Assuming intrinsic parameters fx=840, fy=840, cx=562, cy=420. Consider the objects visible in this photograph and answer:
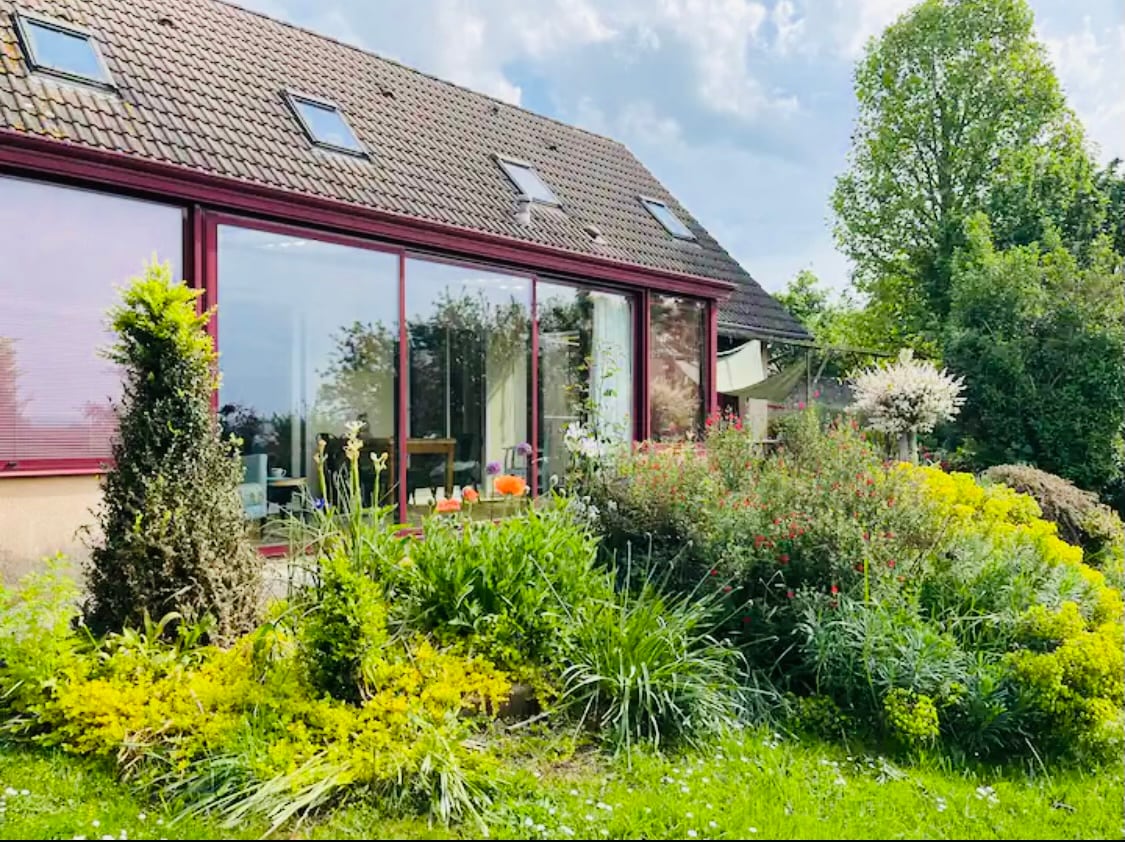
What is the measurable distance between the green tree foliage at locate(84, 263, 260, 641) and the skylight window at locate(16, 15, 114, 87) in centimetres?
334

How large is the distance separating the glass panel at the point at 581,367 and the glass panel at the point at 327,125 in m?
2.41

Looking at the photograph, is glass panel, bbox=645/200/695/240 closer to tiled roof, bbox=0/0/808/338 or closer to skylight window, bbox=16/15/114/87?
tiled roof, bbox=0/0/808/338

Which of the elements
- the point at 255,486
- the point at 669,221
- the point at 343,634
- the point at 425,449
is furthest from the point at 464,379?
the point at 669,221

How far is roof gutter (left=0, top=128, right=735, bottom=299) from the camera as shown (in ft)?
18.0

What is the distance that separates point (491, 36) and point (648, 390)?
4.92 metres

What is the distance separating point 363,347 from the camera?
745 cm

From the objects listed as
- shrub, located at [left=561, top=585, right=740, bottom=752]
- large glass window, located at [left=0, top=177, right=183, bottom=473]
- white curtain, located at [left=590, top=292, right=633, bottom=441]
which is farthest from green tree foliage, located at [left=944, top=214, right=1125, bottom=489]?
large glass window, located at [left=0, top=177, right=183, bottom=473]

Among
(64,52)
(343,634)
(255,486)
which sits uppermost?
(64,52)

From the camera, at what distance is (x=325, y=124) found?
27.7 ft

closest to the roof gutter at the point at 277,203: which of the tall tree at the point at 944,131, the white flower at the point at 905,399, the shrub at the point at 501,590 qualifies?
the white flower at the point at 905,399

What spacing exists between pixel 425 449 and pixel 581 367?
2275 mm

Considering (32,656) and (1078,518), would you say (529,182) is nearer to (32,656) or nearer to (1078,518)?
(1078,518)

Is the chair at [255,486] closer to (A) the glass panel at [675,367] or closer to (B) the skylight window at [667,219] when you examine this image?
(A) the glass panel at [675,367]

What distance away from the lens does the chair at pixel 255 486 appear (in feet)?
21.4
